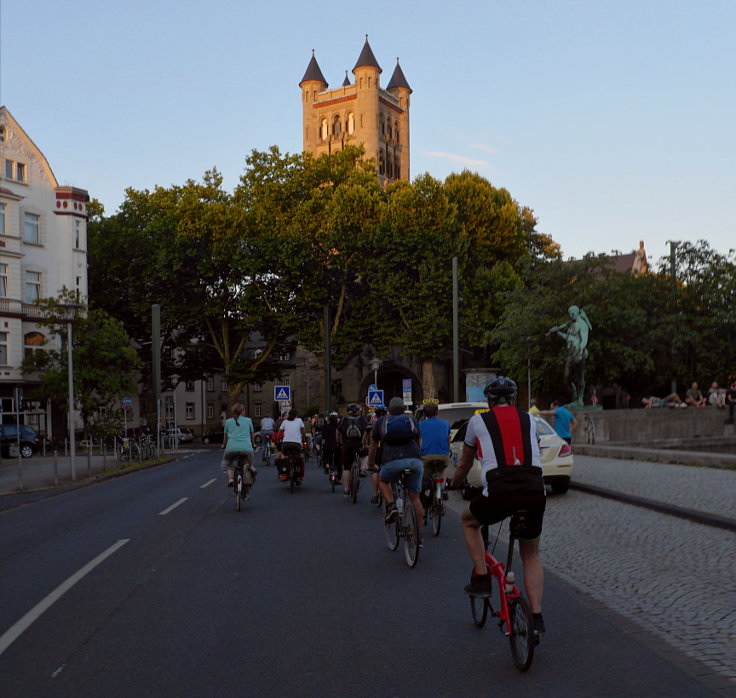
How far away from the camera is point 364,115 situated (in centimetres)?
9506

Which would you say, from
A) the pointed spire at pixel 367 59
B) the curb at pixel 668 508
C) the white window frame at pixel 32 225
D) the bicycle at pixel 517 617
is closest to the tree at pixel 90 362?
the white window frame at pixel 32 225

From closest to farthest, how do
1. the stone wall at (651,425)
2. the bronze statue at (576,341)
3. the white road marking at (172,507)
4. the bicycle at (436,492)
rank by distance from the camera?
the bicycle at (436,492)
the white road marking at (172,507)
the bronze statue at (576,341)
the stone wall at (651,425)

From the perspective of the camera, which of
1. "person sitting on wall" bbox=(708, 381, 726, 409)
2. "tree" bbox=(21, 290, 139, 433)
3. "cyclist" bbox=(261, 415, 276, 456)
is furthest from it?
"tree" bbox=(21, 290, 139, 433)

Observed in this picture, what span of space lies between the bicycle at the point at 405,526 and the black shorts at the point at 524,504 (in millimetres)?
3646

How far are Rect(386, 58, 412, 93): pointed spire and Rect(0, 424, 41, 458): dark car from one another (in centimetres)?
7235

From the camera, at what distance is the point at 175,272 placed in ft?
165

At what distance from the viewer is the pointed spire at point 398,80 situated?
104 metres

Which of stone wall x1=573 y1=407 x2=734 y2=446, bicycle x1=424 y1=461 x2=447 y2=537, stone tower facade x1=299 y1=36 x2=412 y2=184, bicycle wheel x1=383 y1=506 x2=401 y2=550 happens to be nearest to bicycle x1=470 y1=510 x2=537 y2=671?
bicycle wheel x1=383 y1=506 x2=401 y2=550

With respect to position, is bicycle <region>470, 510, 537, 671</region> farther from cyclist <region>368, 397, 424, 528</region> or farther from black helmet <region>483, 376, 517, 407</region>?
cyclist <region>368, 397, 424, 528</region>

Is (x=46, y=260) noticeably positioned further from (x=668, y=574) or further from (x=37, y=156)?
(x=668, y=574)

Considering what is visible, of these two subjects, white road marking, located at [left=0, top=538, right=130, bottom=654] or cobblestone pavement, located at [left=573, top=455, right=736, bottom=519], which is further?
cobblestone pavement, located at [left=573, top=455, right=736, bottom=519]

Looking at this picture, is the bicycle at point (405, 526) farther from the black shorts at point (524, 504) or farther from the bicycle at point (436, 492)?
the black shorts at point (524, 504)

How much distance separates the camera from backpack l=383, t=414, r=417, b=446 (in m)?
9.90

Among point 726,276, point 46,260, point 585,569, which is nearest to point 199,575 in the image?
point 585,569
